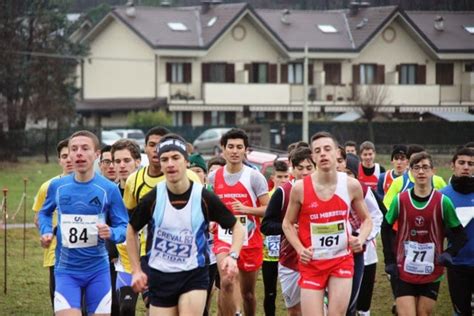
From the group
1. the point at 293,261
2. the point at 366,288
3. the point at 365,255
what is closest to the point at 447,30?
the point at 366,288

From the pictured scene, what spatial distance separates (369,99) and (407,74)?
Answer: 302cm

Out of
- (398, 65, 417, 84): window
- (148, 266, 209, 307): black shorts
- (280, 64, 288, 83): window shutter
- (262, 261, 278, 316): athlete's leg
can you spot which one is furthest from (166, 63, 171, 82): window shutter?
(148, 266, 209, 307): black shorts

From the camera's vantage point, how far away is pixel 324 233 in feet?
33.4

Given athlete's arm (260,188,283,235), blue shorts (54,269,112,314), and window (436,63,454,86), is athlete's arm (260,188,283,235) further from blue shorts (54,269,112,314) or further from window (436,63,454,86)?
window (436,63,454,86)

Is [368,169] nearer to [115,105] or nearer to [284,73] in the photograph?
[284,73]

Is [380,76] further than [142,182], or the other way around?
[380,76]

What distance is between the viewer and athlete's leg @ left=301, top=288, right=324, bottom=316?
33.4 ft

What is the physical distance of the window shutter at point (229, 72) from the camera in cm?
7512

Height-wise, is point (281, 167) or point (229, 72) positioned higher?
point (229, 72)

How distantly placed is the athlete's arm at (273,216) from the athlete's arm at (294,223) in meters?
0.96

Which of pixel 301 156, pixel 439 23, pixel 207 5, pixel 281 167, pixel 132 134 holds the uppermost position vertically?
pixel 207 5

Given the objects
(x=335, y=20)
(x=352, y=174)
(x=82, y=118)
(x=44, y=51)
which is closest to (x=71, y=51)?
(x=44, y=51)

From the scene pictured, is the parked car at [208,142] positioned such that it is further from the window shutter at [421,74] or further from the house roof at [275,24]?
the window shutter at [421,74]

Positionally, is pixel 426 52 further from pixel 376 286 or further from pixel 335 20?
pixel 376 286
